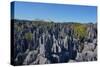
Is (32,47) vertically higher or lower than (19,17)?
lower

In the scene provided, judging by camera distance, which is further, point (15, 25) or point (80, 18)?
point (80, 18)

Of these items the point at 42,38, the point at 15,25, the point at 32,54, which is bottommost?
the point at 32,54

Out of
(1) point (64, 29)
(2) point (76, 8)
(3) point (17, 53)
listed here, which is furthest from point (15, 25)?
(2) point (76, 8)

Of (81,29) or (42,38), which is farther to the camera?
(81,29)

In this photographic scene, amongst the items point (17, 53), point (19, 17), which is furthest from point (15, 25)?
point (17, 53)

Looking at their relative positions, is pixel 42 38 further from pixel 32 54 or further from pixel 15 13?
pixel 15 13

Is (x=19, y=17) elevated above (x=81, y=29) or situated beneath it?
elevated above

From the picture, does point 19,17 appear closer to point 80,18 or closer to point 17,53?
point 17,53

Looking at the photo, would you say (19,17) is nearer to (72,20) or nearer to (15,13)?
(15,13)
